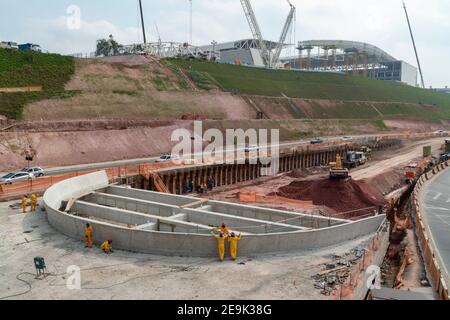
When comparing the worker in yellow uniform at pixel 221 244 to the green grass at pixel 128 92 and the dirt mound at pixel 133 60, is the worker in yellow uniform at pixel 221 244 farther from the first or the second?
the dirt mound at pixel 133 60

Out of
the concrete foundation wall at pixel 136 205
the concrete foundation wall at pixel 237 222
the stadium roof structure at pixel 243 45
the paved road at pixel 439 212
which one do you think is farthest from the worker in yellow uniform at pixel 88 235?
the stadium roof structure at pixel 243 45

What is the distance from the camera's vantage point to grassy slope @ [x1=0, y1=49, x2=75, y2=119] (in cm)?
5262

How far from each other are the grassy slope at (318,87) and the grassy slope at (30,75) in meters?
30.1

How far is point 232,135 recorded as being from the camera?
65500mm

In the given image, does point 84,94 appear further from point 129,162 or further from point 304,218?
point 304,218

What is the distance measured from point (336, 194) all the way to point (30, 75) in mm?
47272

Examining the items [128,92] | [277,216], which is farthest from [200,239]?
[128,92]

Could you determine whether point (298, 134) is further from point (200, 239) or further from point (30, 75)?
point (200, 239)

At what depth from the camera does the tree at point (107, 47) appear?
11594 centimetres

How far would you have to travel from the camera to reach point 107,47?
385ft

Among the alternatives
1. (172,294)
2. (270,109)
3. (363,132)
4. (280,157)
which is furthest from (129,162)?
(363,132)

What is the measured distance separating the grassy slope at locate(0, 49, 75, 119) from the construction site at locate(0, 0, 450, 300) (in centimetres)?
31

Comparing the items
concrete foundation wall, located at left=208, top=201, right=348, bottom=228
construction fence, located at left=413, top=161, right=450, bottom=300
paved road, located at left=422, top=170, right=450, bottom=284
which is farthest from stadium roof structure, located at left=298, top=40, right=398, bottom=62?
concrete foundation wall, located at left=208, top=201, right=348, bottom=228

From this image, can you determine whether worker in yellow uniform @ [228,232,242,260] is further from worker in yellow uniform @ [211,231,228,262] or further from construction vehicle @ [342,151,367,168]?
construction vehicle @ [342,151,367,168]
